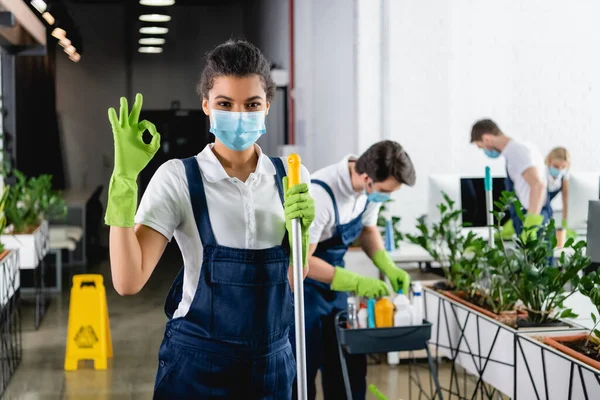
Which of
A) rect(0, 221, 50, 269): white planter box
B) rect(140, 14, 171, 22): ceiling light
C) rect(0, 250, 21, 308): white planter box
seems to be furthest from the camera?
rect(140, 14, 171, 22): ceiling light

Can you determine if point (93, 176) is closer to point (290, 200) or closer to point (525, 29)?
point (525, 29)

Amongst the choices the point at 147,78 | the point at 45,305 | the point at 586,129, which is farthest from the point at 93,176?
the point at 586,129

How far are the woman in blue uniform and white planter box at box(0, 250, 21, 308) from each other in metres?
2.58

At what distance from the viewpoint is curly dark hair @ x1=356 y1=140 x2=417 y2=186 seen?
120 inches

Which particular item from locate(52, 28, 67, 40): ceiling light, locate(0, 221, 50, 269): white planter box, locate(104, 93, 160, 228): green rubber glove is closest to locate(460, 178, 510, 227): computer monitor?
locate(0, 221, 50, 269): white planter box

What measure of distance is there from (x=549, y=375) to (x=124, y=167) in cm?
138

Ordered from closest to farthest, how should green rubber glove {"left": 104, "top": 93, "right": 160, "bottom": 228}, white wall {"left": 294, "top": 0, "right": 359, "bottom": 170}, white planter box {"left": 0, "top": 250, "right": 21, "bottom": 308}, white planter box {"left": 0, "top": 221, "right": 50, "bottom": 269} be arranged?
green rubber glove {"left": 104, "top": 93, "right": 160, "bottom": 228} < white planter box {"left": 0, "top": 250, "right": 21, "bottom": 308} < white planter box {"left": 0, "top": 221, "right": 50, "bottom": 269} < white wall {"left": 294, "top": 0, "right": 359, "bottom": 170}

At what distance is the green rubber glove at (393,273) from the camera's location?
3.34 meters

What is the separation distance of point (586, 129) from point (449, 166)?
924 mm

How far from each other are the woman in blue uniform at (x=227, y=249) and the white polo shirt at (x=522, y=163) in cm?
337

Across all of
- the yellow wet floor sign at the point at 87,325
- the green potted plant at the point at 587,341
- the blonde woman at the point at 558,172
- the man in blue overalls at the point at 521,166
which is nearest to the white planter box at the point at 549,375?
the green potted plant at the point at 587,341

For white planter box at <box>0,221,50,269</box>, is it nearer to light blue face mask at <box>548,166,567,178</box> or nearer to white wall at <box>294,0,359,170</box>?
white wall at <box>294,0,359,170</box>

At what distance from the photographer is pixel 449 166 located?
5.79m

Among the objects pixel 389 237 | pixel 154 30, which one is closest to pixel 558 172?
pixel 389 237
